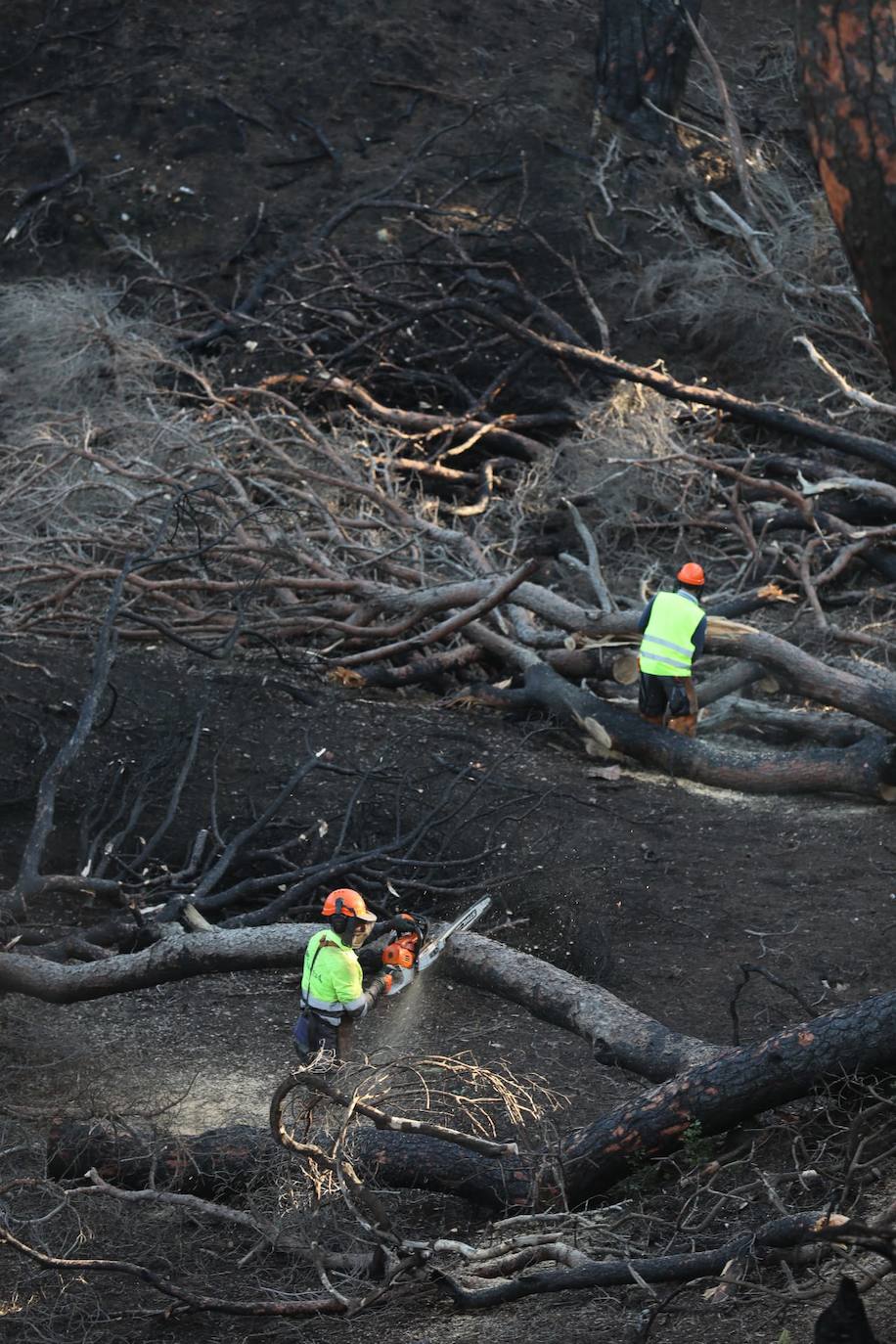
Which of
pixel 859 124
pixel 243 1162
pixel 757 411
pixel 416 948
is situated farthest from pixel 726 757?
pixel 859 124

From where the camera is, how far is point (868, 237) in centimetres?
206

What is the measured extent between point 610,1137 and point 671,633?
4385 millimetres

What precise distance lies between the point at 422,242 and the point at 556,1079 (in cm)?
1087

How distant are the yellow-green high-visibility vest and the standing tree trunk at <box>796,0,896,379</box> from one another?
22.4 ft

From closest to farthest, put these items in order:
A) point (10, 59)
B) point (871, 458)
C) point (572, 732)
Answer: point (572, 732) < point (871, 458) < point (10, 59)

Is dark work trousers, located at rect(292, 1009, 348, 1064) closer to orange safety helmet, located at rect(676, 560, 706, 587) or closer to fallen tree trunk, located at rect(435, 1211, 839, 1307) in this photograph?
fallen tree trunk, located at rect(435, 1211, 839, 1307)

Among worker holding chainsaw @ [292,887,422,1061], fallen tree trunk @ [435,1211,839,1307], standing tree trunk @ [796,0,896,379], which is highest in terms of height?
standing tree trunk @ [796,0,896,379]

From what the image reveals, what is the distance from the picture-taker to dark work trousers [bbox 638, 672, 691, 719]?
9266 mm

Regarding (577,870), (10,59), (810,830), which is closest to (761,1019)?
(577,870)

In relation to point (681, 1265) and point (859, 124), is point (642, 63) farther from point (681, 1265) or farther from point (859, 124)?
point (859, 124)

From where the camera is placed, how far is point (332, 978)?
6.05 m

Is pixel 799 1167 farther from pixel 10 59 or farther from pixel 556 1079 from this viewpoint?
pixel 10 59

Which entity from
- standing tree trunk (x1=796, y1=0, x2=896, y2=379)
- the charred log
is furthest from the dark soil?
standing tree trunk (x1=796, y1=0, x2=896, y2=379)

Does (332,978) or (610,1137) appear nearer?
(610,1137)
